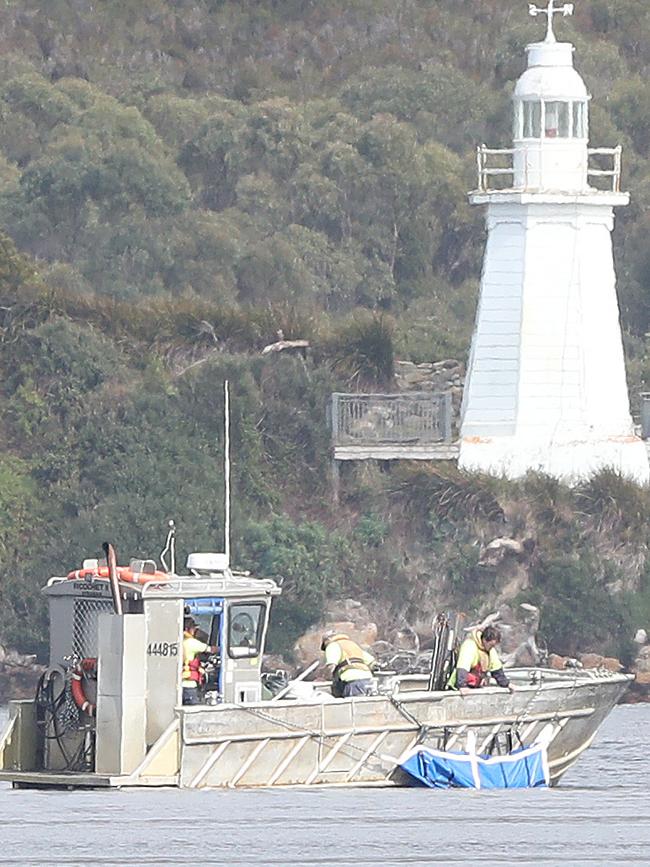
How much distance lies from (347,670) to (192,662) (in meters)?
2.24

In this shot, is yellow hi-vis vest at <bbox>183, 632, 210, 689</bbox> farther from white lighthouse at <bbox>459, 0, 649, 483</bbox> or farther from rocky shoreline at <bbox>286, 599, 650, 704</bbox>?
white lighthouse at <bbox>459, 0, 649, 483</bbox>

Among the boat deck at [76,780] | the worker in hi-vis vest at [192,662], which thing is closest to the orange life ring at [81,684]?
the boat deck at [76,780]

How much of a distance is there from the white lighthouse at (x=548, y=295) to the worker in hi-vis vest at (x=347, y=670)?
77.5ft

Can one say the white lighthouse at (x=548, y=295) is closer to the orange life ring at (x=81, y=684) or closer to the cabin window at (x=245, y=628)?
the cabin window at (x=245, y=628)

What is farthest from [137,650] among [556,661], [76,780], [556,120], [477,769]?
[556,120]

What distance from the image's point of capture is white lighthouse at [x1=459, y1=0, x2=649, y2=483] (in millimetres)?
74500

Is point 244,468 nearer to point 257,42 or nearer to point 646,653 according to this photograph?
point 646,653

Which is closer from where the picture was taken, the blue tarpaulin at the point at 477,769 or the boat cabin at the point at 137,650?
the boat cabin at the point at 137,650

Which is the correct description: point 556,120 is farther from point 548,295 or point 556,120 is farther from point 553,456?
point 553,456

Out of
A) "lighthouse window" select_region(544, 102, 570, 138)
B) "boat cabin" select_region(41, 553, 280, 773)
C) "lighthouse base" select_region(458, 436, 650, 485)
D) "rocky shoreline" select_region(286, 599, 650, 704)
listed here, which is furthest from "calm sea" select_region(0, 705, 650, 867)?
"lighthouse window" select_region(544, 102, 570, 138)

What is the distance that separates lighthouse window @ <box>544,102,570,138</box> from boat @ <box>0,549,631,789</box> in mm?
23776

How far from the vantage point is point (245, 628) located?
50844mm

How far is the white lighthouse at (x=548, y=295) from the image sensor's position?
74500mm

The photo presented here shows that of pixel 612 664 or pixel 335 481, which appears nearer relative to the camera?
pixel 612 664
